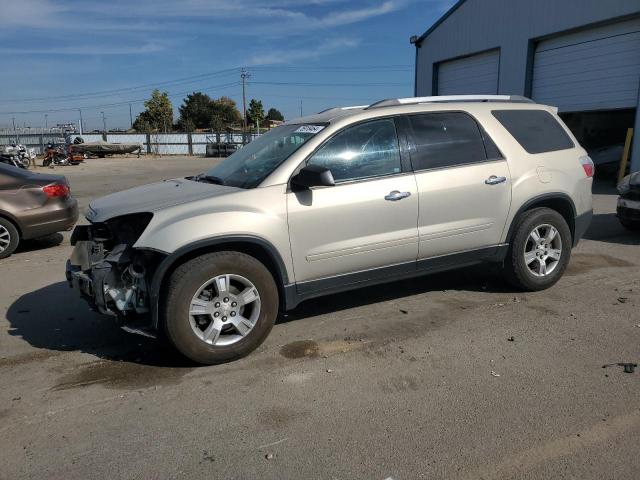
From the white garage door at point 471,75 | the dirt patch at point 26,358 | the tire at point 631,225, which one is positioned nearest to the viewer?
the dirt patch at point 26,358

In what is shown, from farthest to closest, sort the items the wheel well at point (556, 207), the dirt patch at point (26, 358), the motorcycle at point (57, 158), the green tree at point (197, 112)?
the green tree at point (197, 112)
the motorcycle at point (57, 158)
the wheel well at point (556, 207)
the dirt patch at point (26, 358)

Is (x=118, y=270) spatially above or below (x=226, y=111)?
below

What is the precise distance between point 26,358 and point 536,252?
460 cm

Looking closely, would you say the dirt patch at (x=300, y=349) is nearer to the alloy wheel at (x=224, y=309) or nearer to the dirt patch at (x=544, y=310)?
the alloy wheel at (x=224, y=309)

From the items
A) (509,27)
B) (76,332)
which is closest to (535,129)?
(76,332)

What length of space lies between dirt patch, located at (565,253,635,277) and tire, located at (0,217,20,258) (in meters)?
7.32

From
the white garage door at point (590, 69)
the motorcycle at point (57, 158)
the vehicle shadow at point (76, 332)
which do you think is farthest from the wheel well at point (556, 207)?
the motorcycle at point (57, 158)

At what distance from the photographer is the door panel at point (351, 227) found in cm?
404

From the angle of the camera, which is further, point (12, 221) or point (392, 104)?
point (12, 221)

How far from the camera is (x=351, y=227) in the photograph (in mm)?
4180

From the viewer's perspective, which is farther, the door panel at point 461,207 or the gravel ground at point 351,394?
the door panel at point 461,207

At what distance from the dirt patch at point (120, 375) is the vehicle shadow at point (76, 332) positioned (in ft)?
0.27

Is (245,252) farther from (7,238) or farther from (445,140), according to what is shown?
(7,238)

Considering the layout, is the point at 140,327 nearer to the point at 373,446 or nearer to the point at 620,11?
the point at 373,446
